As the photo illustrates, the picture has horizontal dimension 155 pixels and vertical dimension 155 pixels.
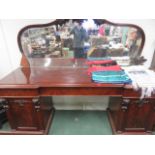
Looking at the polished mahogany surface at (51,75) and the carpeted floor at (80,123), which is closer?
the polished mahogany surface at (51,75)

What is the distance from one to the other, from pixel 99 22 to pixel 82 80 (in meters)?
0.70

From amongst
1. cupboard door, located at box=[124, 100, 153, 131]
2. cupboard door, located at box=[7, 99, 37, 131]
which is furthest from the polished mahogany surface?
cupboard door, located at box=[124, 100, 153, 131]

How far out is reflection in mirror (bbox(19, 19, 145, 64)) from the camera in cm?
153

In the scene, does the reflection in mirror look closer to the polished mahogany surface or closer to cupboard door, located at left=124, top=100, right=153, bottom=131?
the polished mahogany surface

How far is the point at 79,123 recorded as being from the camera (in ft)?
5.82

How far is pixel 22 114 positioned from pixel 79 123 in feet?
2.38

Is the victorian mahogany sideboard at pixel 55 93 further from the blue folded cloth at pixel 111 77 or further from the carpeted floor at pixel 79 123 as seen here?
the carpeted floor at pixel 79 123

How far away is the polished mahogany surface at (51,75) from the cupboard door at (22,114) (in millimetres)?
199

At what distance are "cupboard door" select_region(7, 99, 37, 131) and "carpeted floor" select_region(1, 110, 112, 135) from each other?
281mm

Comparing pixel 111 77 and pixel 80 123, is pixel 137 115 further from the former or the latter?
pixel 80 123

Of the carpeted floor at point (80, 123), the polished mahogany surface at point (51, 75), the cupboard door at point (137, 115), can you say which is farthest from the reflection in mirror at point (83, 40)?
the carpeted floor at point (80, 123)

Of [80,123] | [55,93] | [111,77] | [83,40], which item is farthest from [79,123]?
[83,40]

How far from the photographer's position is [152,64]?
5.46ft

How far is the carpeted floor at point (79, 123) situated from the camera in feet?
5.41
